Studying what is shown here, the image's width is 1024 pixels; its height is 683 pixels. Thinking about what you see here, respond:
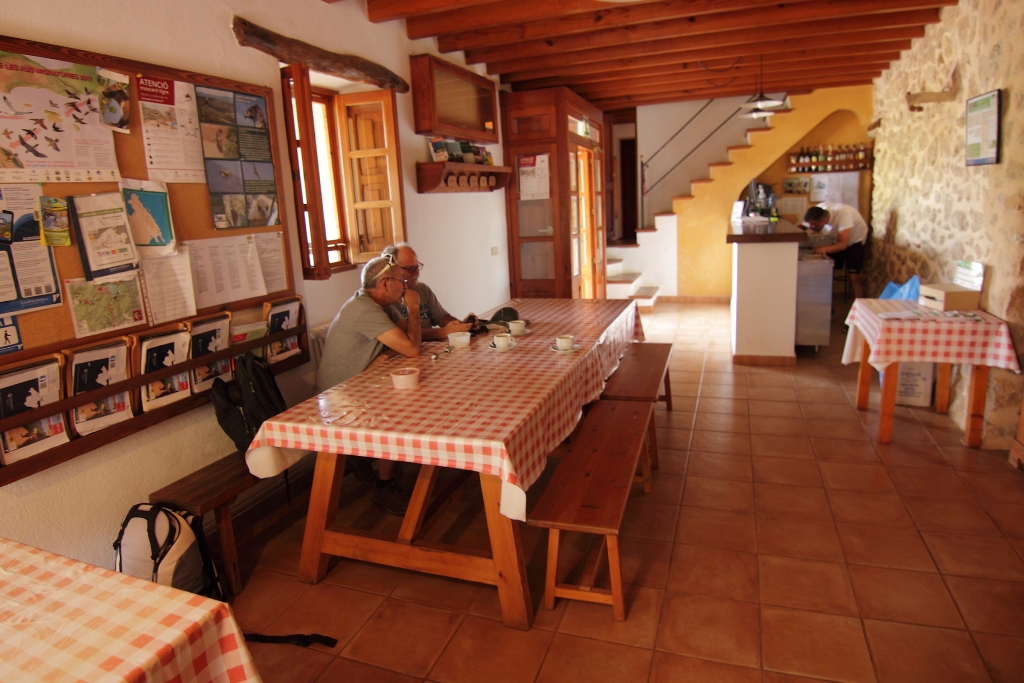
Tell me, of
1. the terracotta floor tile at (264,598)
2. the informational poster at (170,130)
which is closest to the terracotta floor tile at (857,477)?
the terracotta floor tile at (264,598)

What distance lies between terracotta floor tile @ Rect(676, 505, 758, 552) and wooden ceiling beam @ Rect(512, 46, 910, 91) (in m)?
4.13

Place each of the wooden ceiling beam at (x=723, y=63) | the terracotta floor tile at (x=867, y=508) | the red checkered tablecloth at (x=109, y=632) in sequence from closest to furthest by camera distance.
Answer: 1. the red checkered tablecloth at (x=109, y=632)
2. the terracotta floor tile at (x=867, y=508)
3. the wooden ceiling beam at (x=723, y=63)

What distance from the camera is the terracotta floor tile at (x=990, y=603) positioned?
2146mm

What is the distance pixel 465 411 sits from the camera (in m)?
2.26

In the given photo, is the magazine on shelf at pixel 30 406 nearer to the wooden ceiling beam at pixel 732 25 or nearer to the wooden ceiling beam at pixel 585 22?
the wooden ceiling beam at pixel 585 22

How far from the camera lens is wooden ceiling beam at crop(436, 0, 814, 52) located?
3.95 metres

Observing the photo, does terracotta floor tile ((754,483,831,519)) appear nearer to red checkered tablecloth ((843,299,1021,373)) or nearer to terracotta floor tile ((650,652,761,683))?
red checkered tablecloth ((843,299,1021,373))

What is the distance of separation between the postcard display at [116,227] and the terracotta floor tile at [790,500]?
8.28 feet

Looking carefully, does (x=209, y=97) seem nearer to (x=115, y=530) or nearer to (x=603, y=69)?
(x=115, y=530)

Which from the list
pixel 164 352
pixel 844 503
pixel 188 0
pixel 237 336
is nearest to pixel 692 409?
pixel 844 503

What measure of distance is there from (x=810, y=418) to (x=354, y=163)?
3323mm

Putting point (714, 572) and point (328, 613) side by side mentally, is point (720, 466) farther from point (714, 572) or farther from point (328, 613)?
point (328, 613)

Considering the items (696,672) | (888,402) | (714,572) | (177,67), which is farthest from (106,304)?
(888,402)

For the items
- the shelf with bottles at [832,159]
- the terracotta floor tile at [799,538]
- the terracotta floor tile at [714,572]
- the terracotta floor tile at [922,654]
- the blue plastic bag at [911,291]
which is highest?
the shelf with bottles at [832,159]
